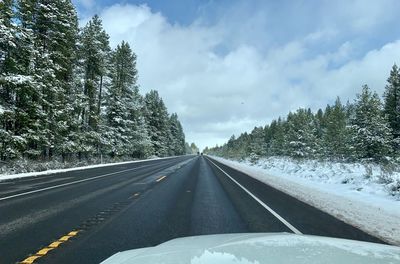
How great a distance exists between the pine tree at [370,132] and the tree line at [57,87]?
1145 inches

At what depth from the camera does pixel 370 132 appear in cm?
3975

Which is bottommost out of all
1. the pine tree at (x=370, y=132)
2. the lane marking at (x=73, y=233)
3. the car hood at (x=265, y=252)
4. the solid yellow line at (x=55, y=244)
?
the solid yellow line at (x=55, y=244)

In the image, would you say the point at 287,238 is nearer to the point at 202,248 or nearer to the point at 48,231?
the point at 202,248

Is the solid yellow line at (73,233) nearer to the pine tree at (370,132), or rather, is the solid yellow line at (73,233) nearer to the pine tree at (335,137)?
the pine tree at (370,132)

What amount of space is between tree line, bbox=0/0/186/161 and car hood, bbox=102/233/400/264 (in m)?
23.9

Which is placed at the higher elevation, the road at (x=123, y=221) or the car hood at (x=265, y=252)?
the car hood at (x=265, y=252)

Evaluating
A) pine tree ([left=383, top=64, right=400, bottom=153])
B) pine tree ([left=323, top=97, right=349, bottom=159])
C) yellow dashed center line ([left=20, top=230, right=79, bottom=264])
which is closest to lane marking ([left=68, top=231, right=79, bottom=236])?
yellow dashed center line ([left=20, top=230, right=79, bottom=264])

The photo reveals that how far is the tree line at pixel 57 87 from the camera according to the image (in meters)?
27.2

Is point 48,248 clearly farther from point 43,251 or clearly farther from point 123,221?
point 123,221

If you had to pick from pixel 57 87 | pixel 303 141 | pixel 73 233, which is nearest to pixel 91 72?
pixel 57 87

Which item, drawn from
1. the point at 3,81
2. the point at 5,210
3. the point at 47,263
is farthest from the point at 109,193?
the point at 3,81

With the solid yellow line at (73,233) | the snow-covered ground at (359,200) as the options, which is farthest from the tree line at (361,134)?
the solid yellow line at (73,233)

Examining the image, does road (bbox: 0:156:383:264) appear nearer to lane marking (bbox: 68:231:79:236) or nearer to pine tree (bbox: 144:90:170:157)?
lane marking (bbox: 68:231:79:236)

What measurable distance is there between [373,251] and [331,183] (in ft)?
51.9
